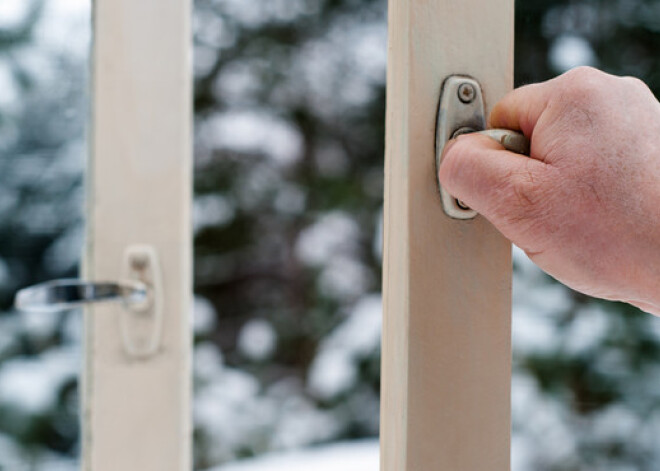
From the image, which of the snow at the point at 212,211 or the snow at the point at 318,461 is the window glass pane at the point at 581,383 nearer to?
the snow at the point at 318,461

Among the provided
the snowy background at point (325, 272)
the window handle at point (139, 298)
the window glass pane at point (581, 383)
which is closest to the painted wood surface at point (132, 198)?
the window handle at point (139, 298)

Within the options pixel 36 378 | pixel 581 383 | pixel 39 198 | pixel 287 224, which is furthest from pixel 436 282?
pixel 581 383

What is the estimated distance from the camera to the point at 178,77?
553 mm

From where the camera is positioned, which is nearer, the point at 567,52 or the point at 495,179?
the point at 495,179

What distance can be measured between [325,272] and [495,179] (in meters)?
1.55

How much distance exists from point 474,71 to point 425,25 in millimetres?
37

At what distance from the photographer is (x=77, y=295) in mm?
495

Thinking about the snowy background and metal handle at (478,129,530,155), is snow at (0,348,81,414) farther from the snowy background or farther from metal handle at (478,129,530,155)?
metal handle at (478,129,530,155)

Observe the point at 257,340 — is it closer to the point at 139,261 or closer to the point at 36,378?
the point at 36,378

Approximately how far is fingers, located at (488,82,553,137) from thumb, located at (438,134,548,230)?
22mm

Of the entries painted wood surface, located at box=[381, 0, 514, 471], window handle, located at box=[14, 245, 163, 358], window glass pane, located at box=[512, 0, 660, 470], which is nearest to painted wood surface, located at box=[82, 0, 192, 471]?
window handle, located at box=[14, 245, 163, 358]

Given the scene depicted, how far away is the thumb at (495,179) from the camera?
0.26 metres

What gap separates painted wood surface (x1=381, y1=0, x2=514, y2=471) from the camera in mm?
292

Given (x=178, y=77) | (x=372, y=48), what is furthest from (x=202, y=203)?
(x=178, y=77)
